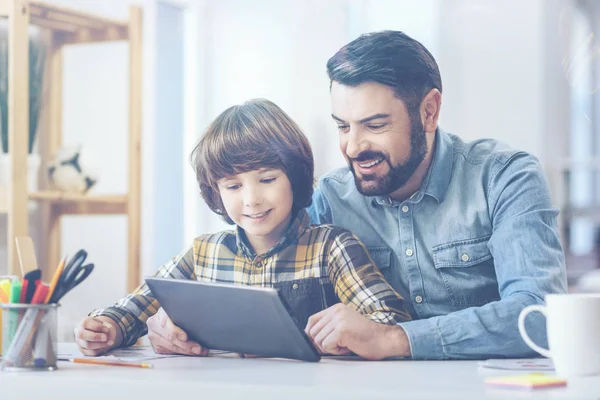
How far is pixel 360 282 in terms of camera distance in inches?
50.5

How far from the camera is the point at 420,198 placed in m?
1.37

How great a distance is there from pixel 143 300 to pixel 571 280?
1.24 metres

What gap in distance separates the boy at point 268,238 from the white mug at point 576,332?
368 mm

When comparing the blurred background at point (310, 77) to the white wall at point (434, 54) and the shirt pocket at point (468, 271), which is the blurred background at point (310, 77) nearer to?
the white wall at point (434, 54)

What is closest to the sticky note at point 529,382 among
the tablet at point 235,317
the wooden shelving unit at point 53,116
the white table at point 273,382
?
the white table at point 273,382

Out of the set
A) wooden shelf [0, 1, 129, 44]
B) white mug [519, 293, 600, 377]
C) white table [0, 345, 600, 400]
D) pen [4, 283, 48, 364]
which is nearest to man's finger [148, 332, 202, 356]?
white table [0, 345, 600, 400]

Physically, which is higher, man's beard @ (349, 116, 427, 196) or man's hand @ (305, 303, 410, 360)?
man's beard @ (349, 116, 427, 196)

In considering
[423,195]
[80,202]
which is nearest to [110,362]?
[423,195]

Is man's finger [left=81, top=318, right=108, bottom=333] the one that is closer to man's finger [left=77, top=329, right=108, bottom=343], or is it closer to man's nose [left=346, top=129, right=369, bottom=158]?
man's finger [left=77, top=329, right=108, bottom=343]

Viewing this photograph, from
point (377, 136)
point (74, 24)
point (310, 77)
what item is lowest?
point (377, 136)

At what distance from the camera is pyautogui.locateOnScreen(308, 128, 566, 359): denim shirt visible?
1264 mm

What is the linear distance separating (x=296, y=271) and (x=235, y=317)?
0.24 m

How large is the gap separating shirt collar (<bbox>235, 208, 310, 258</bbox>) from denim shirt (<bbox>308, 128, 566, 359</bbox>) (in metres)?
0.05

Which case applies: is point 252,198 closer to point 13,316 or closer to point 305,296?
point 305,296
